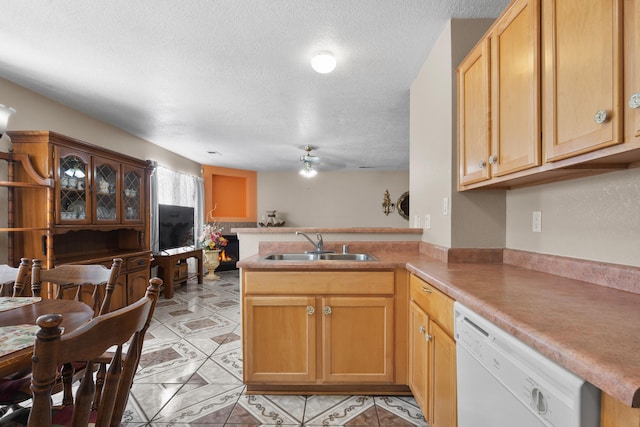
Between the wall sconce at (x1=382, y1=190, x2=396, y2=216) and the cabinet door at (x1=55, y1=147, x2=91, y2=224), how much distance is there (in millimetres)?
5584

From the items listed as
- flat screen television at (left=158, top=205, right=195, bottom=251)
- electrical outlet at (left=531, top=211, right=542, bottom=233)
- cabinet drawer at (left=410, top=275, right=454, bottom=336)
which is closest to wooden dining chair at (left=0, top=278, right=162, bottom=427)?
cabinet drawer at (left=410, top=275, right=454, bottom=336)

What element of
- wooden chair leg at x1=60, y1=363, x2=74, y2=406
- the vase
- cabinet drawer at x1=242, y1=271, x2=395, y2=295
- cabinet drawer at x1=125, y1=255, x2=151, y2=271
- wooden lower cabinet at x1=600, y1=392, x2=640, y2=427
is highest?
wooden lower cabinet at x1=600, y1=392, x2=640, y2=427

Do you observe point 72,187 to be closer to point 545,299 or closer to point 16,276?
point 16,276

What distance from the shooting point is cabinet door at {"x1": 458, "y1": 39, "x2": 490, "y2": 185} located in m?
1.51

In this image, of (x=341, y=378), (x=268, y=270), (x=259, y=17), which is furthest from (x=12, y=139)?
(x=341, y=378)

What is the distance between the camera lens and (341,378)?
1809 mm

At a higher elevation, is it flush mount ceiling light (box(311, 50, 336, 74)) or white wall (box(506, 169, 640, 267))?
flush mount ceiling light (box(311, 50, 336, 74))

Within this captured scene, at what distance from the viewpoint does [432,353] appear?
141cm

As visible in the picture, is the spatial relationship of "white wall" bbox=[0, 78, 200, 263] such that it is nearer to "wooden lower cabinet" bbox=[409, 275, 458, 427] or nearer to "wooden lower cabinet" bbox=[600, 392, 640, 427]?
"wooden lower cabinet" bbox=[409, 275, 458, 427]

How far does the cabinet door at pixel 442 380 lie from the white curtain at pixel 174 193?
3994 mm

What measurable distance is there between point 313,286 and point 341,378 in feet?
1.91

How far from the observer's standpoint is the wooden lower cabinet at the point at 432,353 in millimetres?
1227

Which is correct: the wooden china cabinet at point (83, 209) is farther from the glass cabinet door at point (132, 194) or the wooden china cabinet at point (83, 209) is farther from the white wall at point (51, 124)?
the white wall at point (51, 124)

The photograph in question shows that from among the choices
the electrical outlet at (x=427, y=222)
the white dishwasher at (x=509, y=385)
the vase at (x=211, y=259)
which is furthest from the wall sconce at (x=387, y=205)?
the white dishwasher at (x=509, y=385)
